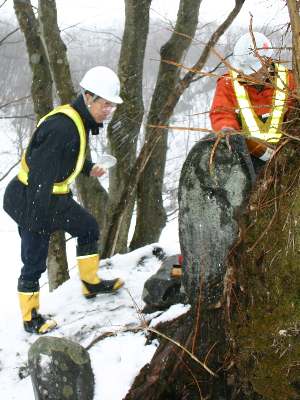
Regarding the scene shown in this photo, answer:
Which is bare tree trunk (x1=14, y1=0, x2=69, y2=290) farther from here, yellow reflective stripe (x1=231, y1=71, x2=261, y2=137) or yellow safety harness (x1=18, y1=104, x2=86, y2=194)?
yellow reflective stripe (x1=231, y1=71, x2=261, y2=137)

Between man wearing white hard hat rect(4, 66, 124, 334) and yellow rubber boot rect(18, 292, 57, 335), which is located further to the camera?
yellow rubber boot rect(18, 292, 57, 335)

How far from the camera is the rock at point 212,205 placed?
2604mm

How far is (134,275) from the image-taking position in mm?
4488

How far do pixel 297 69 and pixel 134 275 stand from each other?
2.92 m

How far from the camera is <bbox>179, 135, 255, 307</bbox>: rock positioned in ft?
8.54

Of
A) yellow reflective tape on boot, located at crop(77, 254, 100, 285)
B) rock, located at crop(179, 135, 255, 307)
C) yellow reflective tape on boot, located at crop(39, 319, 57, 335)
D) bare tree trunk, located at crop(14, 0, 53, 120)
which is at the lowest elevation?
yellow reflective tape on boot, located at crop(39, 319, 57, 335)

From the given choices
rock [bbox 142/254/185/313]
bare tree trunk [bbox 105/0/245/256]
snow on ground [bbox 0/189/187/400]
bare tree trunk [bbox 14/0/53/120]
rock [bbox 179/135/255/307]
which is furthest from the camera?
bare tree trunk [bbox 14/0/53/120]

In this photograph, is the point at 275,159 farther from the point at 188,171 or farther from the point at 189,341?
the point at 189,341

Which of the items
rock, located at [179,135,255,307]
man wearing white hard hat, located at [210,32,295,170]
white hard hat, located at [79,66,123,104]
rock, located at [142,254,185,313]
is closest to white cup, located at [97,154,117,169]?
white hard hat, located at [79,66,123,104]

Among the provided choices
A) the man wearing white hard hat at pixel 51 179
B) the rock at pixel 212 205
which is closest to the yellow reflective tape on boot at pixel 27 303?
the man wearing white hard hat at pixel 51 179

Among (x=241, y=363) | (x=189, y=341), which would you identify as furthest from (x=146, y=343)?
(x=241, y=363)

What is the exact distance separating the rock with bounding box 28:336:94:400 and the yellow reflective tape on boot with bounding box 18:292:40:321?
0.96m

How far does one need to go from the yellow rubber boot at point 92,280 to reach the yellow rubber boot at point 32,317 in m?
0.46

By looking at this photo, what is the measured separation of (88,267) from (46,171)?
105 centimetres
